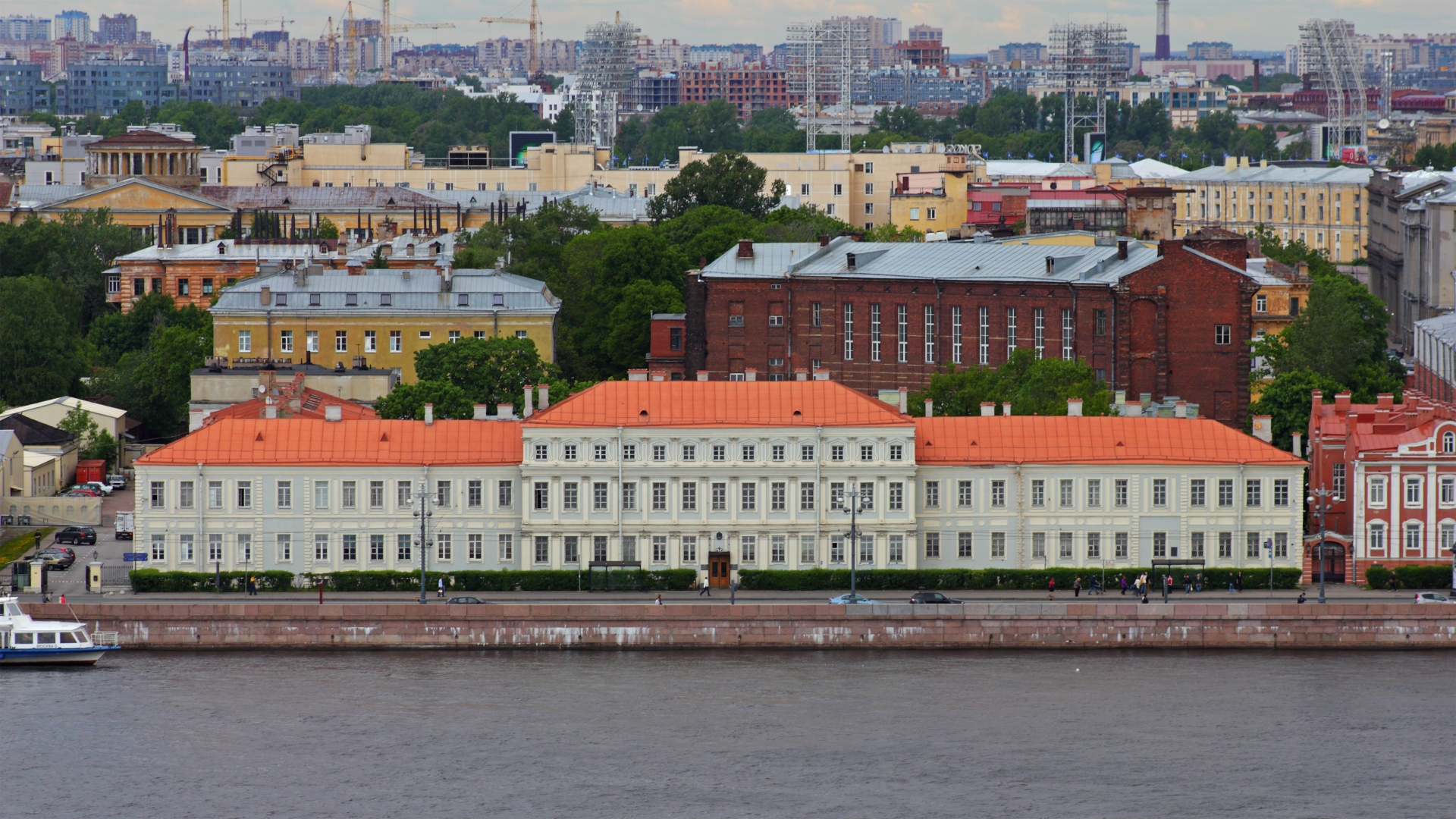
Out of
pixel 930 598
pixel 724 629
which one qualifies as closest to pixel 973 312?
pixel 930 598

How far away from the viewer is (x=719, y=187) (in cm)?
17662

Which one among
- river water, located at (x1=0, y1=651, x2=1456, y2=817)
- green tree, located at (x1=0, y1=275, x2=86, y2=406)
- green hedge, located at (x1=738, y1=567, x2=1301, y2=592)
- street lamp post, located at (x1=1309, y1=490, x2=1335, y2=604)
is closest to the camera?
river water, located at (x1=0, y1=651, x2=1456, y2=817)

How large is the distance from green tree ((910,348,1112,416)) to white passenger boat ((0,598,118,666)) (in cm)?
3411

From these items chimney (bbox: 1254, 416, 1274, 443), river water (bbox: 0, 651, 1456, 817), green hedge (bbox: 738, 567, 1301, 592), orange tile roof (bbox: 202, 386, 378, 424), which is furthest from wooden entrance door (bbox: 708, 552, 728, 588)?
chimney (bbox: 1254, 416, 1274, 443)

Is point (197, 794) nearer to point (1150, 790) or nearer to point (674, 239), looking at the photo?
point (1150, 790)

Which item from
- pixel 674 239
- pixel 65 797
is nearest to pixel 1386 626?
pixel 65 797

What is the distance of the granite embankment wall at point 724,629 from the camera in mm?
78375

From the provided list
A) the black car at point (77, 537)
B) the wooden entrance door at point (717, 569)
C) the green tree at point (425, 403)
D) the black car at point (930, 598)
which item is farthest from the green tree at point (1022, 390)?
the black car at point (77, 537)

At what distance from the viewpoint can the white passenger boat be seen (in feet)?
252

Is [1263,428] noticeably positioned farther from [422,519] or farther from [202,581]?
[202,581]

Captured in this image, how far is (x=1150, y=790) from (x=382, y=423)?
3317 cm

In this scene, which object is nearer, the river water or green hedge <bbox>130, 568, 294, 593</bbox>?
the river water

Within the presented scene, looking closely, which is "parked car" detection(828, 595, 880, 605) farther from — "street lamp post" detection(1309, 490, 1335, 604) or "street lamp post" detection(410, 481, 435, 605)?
"street lamp post" detection(1309, 490, 1335, 604)

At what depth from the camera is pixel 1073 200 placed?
17338 cm
